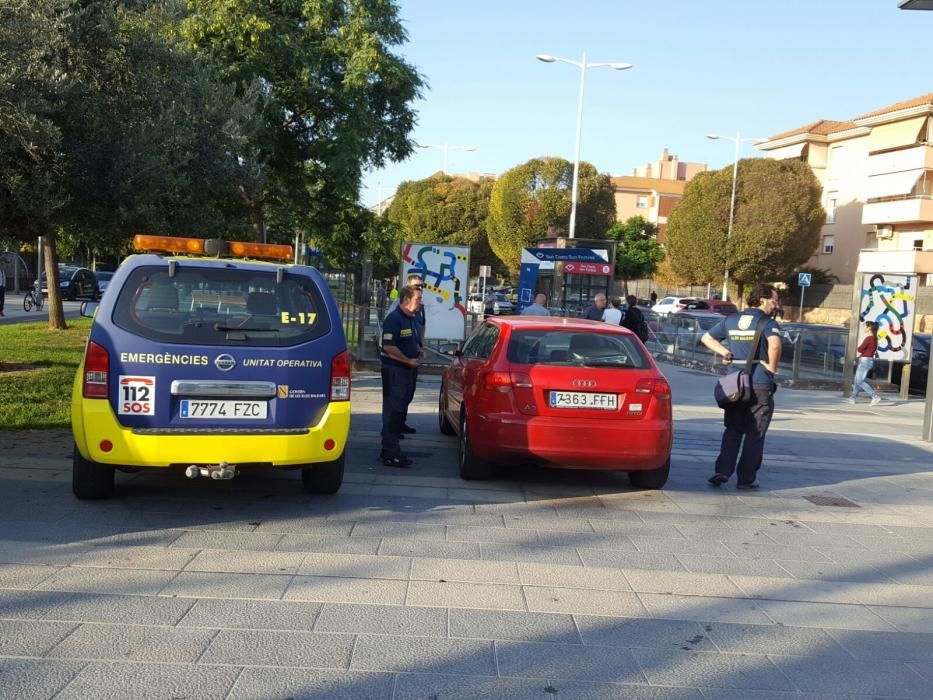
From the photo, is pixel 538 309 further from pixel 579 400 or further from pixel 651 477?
pixel 579 400

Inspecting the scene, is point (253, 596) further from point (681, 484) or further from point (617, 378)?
point (681, 484)

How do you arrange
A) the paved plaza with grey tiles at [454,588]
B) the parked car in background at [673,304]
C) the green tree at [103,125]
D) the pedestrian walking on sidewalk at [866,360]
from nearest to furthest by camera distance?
the paved plaza with grey tiles at [454,588] < the green tree at [103,125] < the pedestrian walking on sidewalk at [866,360] < the parked car in background at [673,304]

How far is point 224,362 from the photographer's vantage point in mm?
5898

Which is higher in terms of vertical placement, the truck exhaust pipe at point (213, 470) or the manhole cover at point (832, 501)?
the truck exhaust pipe at point (213, 470)

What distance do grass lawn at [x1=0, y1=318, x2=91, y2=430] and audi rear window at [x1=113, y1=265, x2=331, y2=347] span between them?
13.3 feet

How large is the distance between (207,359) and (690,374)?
17121 mm

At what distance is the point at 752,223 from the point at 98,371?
155 feet

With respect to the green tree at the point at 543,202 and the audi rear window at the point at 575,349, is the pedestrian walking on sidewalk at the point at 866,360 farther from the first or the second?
the green tree at the point at 543,202

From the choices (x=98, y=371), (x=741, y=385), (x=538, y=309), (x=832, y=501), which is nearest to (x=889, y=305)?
(x=538, y=309)

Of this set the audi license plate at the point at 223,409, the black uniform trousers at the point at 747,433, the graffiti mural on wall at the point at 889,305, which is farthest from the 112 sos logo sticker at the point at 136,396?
the graffiti mural on wall at the point at 889,305

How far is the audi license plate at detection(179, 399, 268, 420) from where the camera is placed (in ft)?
19.2

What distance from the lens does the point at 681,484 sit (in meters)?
8.33

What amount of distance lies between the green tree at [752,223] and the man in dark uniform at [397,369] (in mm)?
43197

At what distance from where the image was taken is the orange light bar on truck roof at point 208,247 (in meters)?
6.56
